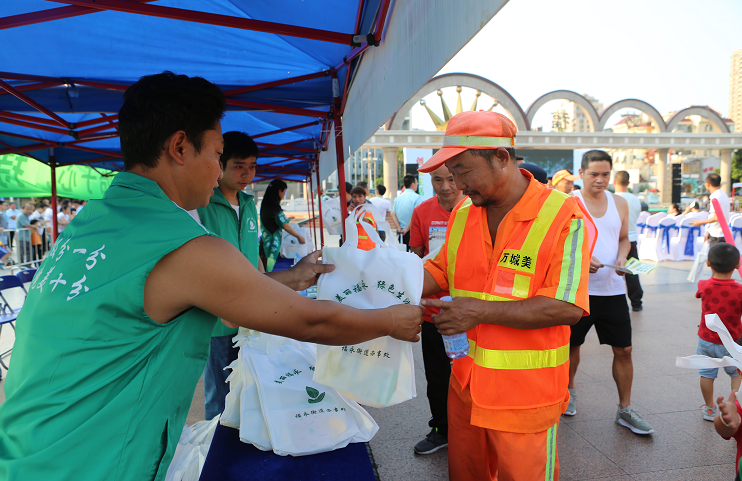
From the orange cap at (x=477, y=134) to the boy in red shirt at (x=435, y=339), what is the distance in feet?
3.92

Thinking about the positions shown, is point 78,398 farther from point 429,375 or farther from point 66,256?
point 429,375

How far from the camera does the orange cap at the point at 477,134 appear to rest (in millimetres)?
1614

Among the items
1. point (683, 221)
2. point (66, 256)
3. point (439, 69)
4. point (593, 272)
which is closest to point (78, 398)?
point (66, 256)

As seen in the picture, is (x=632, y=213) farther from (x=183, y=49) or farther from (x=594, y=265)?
(x=183, y=49)

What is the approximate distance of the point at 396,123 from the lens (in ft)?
79.4

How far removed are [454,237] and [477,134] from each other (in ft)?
1.53

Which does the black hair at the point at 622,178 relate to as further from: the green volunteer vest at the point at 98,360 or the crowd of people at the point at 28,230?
the crowd of people at the point at 28,230

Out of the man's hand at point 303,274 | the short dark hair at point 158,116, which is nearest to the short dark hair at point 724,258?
the man's hand at point 303,274

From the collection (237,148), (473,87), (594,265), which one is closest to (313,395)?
(237,148)

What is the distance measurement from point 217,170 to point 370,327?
0.64 m

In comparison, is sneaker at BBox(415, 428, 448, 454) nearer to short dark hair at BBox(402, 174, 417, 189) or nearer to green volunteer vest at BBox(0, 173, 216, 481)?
green volunteer vest at BBox(0, 173, 216, 481)

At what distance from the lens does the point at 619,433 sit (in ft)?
10.2

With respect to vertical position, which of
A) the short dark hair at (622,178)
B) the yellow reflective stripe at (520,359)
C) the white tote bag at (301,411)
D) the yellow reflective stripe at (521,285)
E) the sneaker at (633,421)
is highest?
the short dark hair at (622,178)

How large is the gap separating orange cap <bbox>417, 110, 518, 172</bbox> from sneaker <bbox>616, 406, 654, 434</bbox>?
8.21 feet
